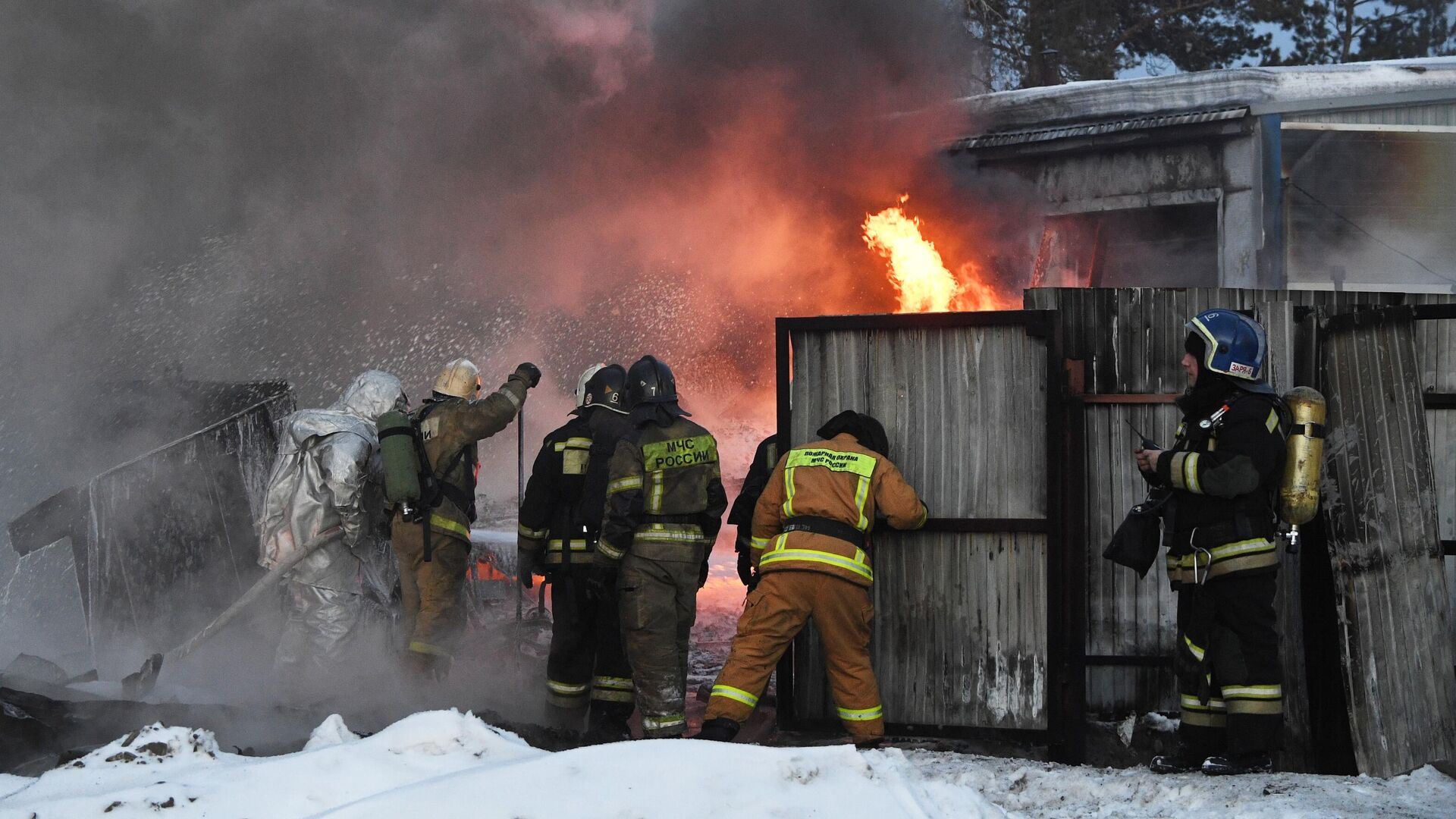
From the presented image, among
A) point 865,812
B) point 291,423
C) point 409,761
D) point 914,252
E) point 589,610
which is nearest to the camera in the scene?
point 865,812

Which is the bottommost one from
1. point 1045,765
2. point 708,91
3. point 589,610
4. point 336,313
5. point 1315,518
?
point 1045,765

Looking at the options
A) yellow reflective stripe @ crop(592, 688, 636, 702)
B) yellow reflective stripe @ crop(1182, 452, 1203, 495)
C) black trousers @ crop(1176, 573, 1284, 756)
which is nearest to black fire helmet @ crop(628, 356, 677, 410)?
yellow reflective stripe @ crop(592, 688, 636, 702)

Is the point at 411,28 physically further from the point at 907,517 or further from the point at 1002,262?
the point at 907,517

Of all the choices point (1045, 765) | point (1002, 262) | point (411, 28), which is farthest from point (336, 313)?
point (1045, 765)

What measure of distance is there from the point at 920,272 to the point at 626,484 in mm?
5348

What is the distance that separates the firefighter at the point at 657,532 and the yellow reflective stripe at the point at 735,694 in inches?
26.9

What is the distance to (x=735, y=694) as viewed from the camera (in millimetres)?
5109

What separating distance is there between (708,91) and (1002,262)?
296 centimetres

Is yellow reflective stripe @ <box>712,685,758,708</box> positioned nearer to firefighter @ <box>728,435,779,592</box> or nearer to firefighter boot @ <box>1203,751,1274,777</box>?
firefighter @ <box>728,435,779,592</box>

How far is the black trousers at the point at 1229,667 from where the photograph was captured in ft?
14.7

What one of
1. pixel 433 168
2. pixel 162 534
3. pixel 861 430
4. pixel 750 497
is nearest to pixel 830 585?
pixel 861 430

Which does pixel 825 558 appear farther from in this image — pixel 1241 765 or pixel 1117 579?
pixel 1241 765

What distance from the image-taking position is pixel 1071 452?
5316 millimetres

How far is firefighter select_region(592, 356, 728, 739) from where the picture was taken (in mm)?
5750
